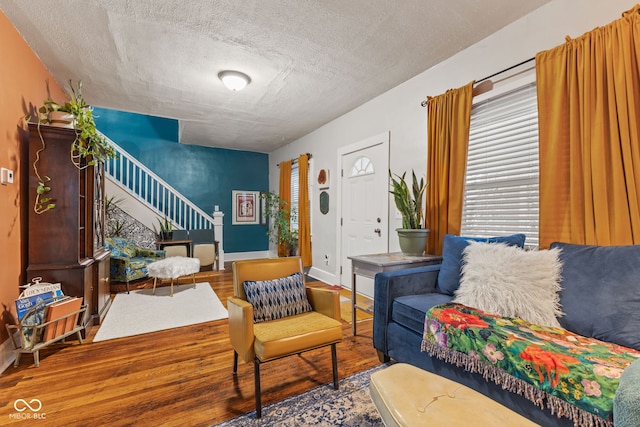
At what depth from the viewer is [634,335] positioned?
1248mm

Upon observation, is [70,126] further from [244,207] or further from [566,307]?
[244,207]

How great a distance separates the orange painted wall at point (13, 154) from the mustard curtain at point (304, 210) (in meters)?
3.45

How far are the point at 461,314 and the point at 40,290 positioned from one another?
9.99 feet

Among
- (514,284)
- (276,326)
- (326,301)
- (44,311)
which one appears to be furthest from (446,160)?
(44,311)

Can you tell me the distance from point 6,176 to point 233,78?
2.01 metres

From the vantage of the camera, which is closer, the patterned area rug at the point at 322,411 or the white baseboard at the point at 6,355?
the patterned area rug at the point at 322,411

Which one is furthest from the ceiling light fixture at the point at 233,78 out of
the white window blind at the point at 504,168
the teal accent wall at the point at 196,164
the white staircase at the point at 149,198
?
the teal accent wall at the point at 196,164

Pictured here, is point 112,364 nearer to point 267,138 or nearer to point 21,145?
point 21,145

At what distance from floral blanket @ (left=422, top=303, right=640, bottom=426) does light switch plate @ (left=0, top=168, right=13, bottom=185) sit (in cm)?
307

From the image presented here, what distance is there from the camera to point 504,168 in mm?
2332

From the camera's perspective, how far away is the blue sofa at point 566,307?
4.24 ft

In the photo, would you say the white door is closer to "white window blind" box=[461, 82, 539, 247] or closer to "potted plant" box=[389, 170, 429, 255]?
"potted plant" box=[389, 170, 429, 255]

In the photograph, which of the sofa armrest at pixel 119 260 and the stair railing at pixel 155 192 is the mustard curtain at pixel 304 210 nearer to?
the stair railing at pixel 155 192

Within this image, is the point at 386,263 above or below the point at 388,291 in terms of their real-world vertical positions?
above
